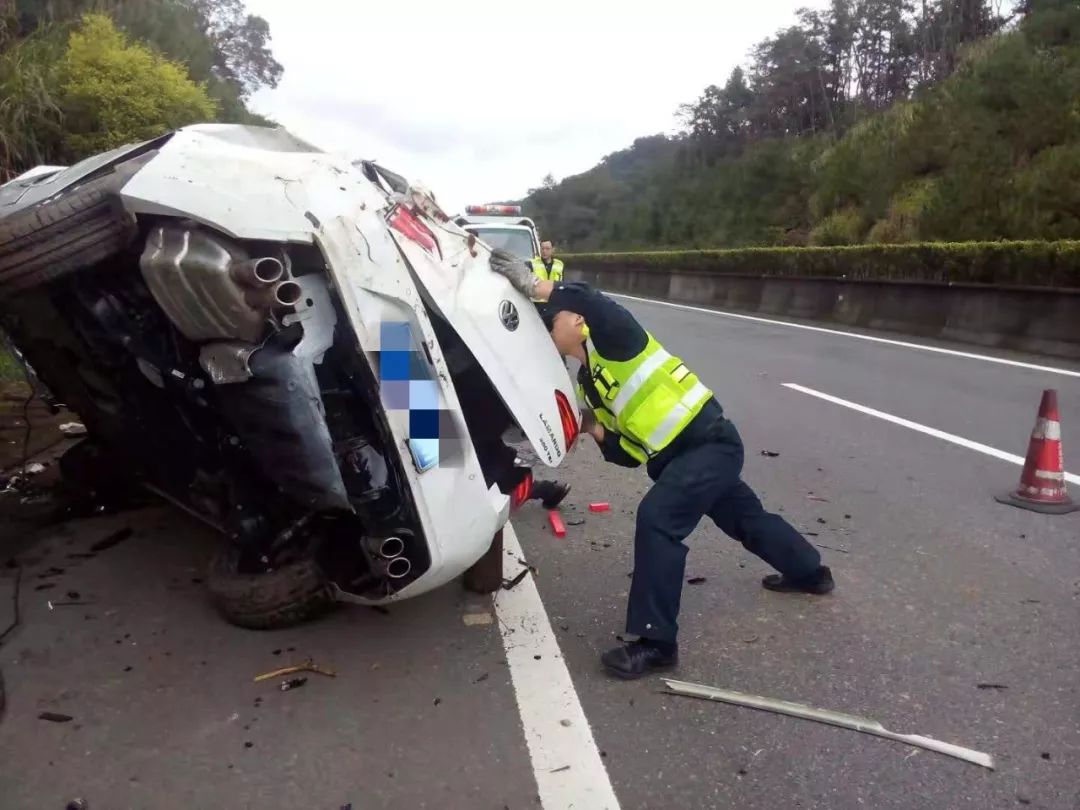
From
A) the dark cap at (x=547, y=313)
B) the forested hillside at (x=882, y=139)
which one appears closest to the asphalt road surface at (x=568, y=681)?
the dark cap at (x=547, y=313)

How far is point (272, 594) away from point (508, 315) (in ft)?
4.36

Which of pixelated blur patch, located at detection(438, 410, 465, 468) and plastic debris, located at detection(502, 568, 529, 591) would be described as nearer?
pixelated blur patch, located at detection(438, 410, 465, 468)

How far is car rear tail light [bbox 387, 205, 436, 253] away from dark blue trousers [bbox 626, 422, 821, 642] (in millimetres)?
1226

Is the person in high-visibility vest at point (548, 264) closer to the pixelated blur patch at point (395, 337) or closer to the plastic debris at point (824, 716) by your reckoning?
the pixelated blur patch at point (395, 337)

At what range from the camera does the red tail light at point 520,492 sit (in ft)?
11.8

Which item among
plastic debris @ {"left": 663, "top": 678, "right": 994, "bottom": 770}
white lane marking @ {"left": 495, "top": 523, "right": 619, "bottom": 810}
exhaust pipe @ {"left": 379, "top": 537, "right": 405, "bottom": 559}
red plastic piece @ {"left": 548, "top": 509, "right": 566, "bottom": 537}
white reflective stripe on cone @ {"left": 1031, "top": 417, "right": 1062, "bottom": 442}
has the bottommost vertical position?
red plastic piece @ {"left": 548, "top": 509, "right": 566, "bottom": 537}

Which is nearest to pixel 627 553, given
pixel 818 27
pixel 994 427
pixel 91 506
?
pixel 91 506

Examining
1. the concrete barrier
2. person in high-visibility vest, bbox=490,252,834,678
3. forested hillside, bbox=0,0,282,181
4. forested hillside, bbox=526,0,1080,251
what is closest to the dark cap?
person in high-visibility vest, bbox=490,252,834,678

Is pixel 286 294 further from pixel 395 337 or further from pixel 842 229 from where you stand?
pixel 842 229

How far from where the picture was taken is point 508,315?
3498 mm

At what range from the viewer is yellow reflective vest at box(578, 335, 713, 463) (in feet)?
11.9

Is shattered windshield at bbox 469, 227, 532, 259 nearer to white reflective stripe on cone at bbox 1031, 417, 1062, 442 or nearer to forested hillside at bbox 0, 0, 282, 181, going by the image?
forested hillside at bbox 0, 0, 282, 181

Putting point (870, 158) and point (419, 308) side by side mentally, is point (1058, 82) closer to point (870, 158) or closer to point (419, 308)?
point (870, 158)

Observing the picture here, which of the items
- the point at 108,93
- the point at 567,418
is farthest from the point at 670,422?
the point at 108,93
